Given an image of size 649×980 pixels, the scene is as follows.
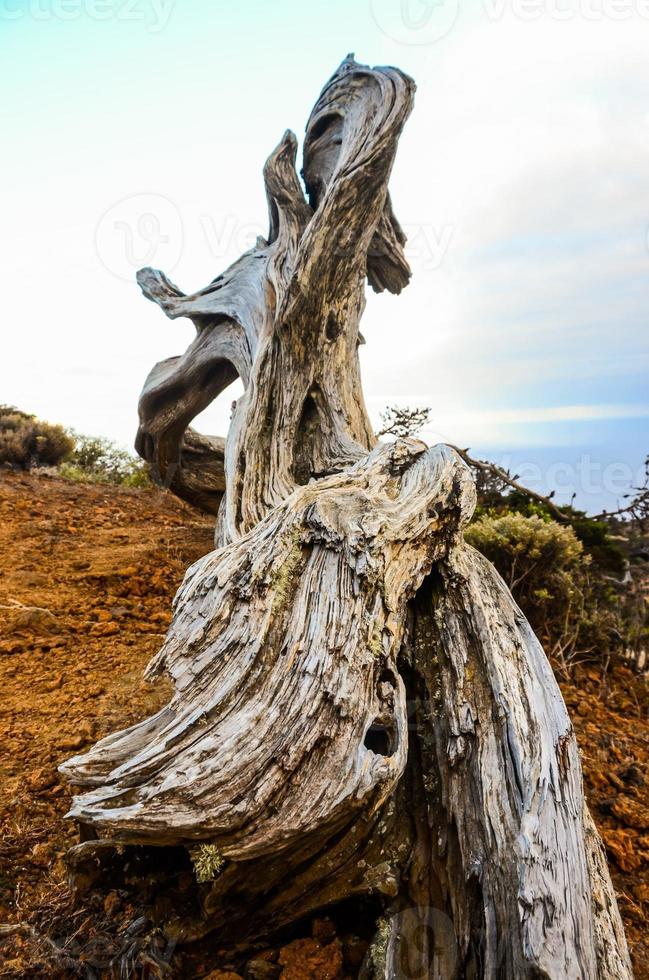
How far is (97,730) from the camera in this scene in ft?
11.0

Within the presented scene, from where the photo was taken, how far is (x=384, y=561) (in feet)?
9.19

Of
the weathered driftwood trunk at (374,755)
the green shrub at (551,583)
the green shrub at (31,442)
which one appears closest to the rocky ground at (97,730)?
the weathered driftwood trunk at (374,755)

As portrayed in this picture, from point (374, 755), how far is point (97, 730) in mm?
1816

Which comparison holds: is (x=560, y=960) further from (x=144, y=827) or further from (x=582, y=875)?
(x=144, y=827)

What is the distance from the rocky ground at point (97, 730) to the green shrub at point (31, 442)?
3.09m

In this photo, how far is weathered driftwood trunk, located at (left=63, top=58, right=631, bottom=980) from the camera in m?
2.02

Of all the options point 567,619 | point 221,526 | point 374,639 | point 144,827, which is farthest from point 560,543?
point 144,827

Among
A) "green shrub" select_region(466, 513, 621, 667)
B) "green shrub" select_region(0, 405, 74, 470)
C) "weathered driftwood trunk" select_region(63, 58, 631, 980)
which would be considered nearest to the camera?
"weathered driftwood trunk" select_region(63, 58, 631, 980)

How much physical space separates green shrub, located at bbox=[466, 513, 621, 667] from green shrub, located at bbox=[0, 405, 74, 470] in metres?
7.41

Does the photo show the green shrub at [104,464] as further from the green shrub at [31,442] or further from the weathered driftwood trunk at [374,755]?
the weathered driftwood trunk at [374,755]

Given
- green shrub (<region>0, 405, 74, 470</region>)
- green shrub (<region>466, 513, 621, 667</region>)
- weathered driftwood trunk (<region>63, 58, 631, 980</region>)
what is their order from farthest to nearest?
green shrub (<region>0, 405, 74, 470</region>) → green shrub (<region>466, 513, 621, 667</region>) → weathered driftwood trunk (<region>63, 58, 631, 980</region>)

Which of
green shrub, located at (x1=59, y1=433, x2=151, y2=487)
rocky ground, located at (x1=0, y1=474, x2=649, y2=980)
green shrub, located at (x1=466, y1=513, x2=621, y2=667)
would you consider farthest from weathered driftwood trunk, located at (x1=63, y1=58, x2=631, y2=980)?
green shrub, located at (x1=59, y1=433, x2=151, y2=487)

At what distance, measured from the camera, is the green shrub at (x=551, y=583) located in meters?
5.15

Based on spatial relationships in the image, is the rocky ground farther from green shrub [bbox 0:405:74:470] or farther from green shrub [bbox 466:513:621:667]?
green shrub [bbox 0:405:74:470]
